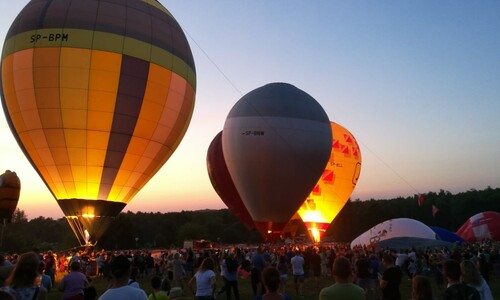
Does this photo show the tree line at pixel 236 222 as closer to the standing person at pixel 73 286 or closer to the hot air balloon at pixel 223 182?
the hot air balloon at pixel 223 182

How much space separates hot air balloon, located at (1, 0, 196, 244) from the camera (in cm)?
1544

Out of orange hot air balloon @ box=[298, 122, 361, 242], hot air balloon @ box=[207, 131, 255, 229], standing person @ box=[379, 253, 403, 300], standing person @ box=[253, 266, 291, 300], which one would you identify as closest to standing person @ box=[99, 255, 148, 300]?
standing person @ box=[253, 266, 291, 300]

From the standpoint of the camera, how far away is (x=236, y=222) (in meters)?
74.0

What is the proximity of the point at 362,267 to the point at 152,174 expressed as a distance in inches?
410

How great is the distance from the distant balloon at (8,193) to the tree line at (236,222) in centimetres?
4050

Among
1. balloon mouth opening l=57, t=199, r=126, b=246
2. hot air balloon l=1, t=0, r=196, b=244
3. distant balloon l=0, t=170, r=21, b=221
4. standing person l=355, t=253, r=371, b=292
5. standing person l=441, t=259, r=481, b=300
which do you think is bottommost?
standing person l=355, t=253, r=371, b=292

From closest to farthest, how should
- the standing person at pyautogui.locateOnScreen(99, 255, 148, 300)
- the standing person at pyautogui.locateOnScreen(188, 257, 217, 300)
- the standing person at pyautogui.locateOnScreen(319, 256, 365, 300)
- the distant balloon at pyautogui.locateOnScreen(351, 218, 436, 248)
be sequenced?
the standing person at pyautogui.locateOnScreen(99, 255, 148, 300), the standing person at pyautogui.locateOnScreen(319, 256, 365, 300), the standing person at pyautogui.locateOnScreen(188, 257, 217, 300), the distant balloon at pyautogui.locateOnScreen(351, 218, 436, 248)

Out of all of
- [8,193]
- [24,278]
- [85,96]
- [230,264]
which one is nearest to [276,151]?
[85,96]

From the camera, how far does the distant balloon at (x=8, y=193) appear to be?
19438mm

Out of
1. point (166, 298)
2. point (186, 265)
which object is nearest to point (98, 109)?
point (186, 265)

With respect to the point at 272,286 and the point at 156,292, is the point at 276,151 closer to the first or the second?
the point at 156,292

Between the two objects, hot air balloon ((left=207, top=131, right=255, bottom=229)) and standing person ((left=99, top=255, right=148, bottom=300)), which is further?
hot air balloon ((left=207, top=131, right=255, bottom=229))

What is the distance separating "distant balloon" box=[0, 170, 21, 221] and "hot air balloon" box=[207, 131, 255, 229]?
1131 cm

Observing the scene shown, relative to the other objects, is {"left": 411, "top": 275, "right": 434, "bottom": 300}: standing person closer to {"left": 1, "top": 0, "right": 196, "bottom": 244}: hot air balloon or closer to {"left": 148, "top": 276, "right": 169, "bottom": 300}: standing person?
{"left": 148, "top": 276, "right": 169, "bottom": 300}: standing person
